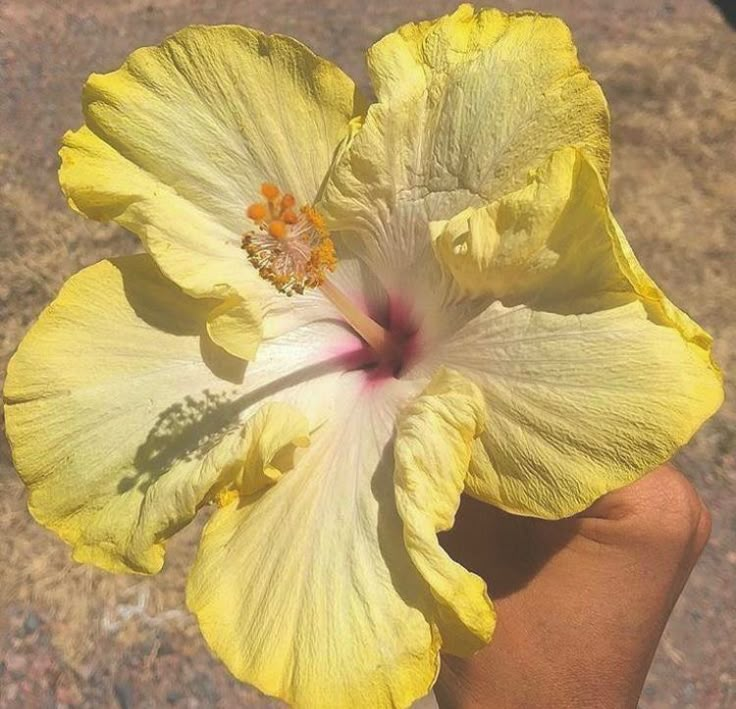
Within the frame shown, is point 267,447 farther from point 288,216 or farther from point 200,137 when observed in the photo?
point 200,137

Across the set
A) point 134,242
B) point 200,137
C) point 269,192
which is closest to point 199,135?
point 200,137

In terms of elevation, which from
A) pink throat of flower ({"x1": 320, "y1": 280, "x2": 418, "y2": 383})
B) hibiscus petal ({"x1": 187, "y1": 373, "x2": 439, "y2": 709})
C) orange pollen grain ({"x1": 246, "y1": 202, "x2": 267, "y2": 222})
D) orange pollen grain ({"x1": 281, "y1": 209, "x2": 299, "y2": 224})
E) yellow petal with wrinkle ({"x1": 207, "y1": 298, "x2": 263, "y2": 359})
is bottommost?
hibiscus petal ({"x1": 187, "y1": 373, "x2": 439, "y2": 709})

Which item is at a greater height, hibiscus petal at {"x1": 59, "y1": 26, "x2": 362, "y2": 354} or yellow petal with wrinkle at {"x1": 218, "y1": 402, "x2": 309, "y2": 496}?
hibiscus petal at {"x1": 59, "y1": 26, "x2": 362, "y2": 354}

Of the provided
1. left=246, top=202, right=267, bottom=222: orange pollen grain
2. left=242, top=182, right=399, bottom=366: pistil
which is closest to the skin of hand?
left=242, top=182, right=399, bottom=366: pistil

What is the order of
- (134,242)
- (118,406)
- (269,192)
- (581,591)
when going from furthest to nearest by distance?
(134,242), (581,591), (118,406), (269,192)

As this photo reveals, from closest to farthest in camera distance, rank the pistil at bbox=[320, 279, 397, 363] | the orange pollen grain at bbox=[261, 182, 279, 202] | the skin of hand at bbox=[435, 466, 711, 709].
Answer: the orange pollen grain at bbox=[261, 182, 279, 202], the pistil at bbox=[320, 279, 397, 363], the skin of hand at bbox=[435, 466, 711, 709]

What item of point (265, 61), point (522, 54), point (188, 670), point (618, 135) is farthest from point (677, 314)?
point (618, 135)

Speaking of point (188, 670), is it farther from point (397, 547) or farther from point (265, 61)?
point (265, 61)

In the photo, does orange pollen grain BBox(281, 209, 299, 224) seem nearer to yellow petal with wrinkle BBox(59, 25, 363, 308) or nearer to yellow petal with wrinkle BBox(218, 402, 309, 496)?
yellow petal with wrinkle BBox(59, 25, 363, 308)
